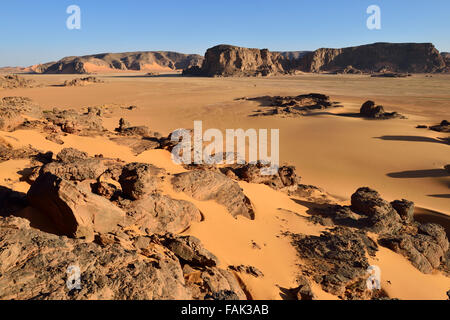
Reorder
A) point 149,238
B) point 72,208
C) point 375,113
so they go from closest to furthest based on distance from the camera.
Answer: point 72,208, point 149,238, point 375,113

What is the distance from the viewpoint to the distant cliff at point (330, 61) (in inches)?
2598

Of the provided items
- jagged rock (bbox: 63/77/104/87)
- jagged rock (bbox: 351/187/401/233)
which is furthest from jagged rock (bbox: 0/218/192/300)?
jagged rock (bbox: 63/77/104/87)

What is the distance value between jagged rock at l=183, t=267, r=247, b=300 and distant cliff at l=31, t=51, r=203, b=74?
297 feet

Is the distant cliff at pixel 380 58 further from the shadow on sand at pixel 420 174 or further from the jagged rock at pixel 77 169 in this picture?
the jagged rock at pixel 77 169

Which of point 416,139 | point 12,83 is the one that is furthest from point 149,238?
point 12,83

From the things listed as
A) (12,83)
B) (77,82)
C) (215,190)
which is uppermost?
(77,82)

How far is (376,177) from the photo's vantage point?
10.0 meters

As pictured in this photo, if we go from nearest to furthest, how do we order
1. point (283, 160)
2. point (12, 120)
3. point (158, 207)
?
point (158, 207)
point (12, 120)
point (283, 160)

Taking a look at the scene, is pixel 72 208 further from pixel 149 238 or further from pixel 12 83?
pixel 12 83

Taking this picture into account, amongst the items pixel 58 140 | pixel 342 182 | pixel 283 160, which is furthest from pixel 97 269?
pixel 283 160

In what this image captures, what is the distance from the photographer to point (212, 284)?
3076mm

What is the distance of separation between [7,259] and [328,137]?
14.0m

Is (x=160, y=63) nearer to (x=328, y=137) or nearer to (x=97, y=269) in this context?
(x=328, y=137)

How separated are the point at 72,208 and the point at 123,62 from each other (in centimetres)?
11730
